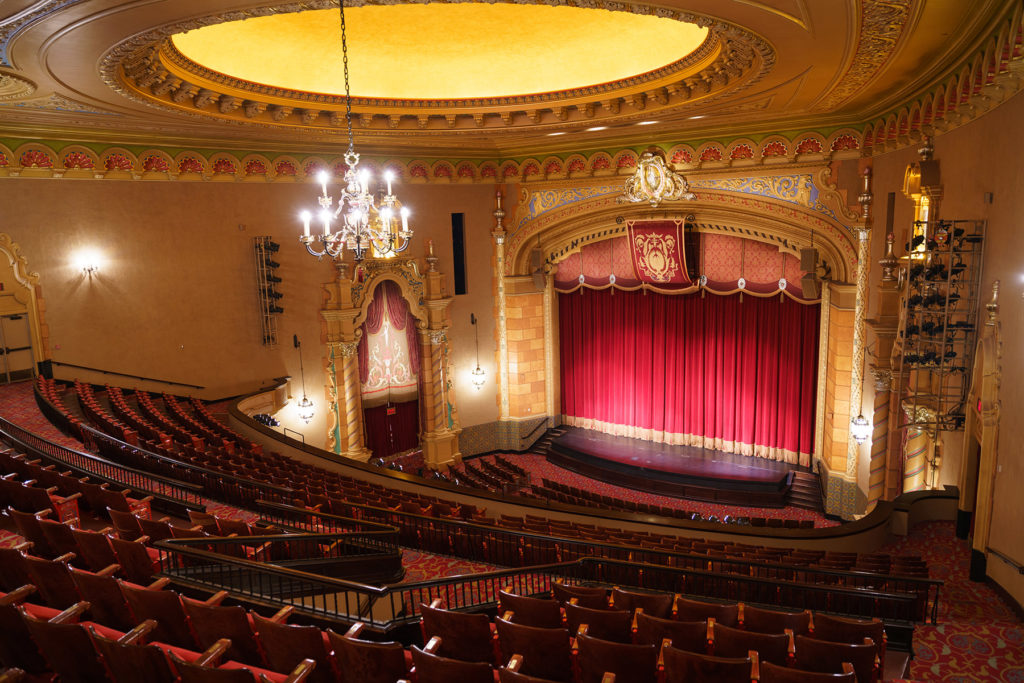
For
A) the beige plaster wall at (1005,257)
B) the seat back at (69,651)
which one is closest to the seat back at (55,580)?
the seat back at (69,651)

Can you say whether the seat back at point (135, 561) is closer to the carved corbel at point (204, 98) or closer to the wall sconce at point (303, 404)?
the carved corbel at point (204, 98)

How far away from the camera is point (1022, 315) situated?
573 cm

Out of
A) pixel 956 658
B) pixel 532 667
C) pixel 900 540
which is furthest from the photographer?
pixel 900 540

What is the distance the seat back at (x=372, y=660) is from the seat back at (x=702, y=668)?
1.38 metres

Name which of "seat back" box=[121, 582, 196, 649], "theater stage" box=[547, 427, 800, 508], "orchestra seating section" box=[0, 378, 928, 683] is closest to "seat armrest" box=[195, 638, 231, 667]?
"orchestra seating section" box=[0, 378, 928, 683]

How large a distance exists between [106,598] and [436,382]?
11.5 meters

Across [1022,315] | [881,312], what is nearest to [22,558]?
[1022,315]

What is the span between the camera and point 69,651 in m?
3.64

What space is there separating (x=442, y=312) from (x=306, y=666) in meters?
12.0

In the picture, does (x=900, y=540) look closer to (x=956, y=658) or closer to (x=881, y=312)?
(x=881, y=312)

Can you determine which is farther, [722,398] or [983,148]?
[722,398]

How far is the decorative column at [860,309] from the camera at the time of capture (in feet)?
36.9

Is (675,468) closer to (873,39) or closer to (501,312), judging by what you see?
(501,312)

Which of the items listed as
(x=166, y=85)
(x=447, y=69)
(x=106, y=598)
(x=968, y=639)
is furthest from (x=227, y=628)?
(x=447, y=69)
